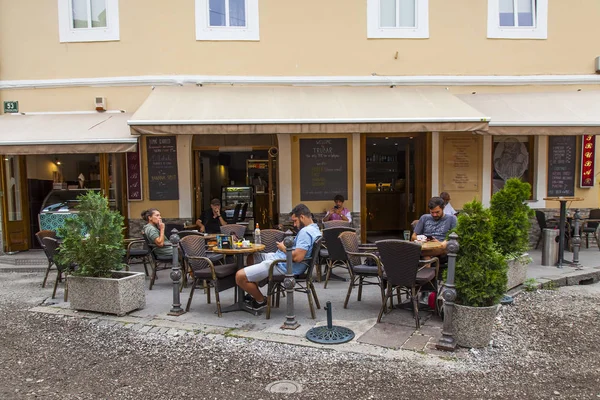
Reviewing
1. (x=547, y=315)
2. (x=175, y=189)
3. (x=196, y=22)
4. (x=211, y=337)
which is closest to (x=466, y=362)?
(x=547, y=315)

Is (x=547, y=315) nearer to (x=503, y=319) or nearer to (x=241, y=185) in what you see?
(x=503, y=319)

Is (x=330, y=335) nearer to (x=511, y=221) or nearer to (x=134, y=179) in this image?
(x=511, y=221)

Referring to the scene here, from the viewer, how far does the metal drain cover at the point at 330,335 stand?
4215 mm

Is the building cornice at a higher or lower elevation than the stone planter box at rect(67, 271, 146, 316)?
higher

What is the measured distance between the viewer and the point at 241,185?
11219 mm

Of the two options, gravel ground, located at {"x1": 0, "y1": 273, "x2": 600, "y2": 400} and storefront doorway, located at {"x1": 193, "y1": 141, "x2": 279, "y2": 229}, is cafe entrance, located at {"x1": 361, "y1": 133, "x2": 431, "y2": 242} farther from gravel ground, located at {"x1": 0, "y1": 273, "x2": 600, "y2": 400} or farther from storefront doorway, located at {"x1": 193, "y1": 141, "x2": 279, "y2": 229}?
gravel ground, located at {"x1": 0, "y1": 273, "x2": 600, "y2": 400}

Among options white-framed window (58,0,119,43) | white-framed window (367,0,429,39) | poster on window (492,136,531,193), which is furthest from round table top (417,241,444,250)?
white-framed window (58,0,119,43)

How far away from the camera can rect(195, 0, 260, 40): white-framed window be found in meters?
8.69

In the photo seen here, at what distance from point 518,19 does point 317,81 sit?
4.50 m

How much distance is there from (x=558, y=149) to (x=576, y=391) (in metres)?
7.23

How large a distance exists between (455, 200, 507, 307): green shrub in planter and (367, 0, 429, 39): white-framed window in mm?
5899

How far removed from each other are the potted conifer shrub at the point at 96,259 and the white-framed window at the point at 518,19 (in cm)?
825

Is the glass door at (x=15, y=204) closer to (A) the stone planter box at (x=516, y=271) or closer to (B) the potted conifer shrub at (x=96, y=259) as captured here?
(B) the potted conifer shrub at (x=96, y=259)

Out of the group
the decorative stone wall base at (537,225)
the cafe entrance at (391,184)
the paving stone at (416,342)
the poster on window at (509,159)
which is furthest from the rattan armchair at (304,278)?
the decorative stone wall base at (537,225)
